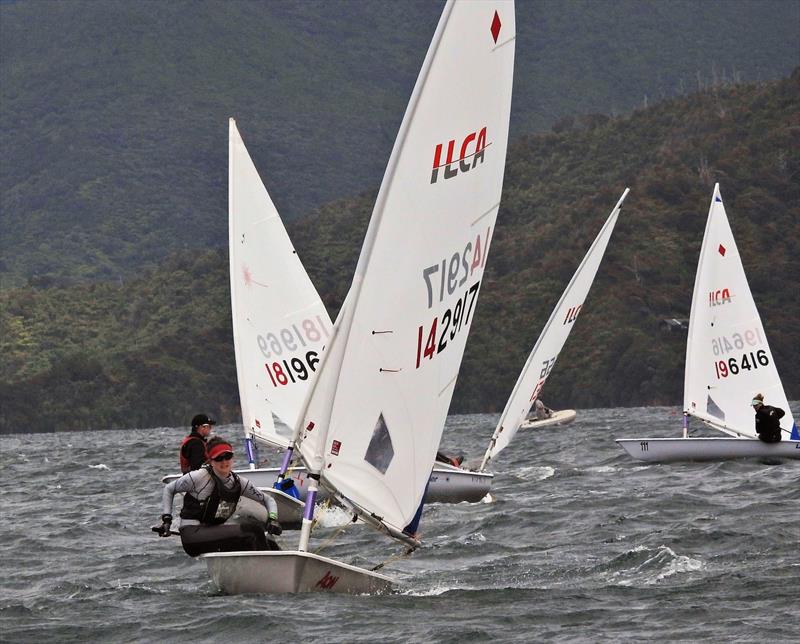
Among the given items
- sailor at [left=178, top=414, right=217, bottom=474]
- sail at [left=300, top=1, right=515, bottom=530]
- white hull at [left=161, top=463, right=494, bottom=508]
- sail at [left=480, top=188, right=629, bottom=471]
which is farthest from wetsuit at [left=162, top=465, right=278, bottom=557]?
sail at [left=480, top=188, right=629, bottom=471]

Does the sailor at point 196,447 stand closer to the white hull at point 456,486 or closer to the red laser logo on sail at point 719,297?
the white hull at point 456,486

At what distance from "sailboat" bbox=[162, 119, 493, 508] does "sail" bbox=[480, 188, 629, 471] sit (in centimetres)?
289

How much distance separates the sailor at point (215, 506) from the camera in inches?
491

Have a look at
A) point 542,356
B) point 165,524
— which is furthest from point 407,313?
point 542,356

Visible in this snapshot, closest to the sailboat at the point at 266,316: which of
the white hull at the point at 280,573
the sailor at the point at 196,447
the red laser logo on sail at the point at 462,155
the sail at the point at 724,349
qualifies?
the sailor at the point at 196,447

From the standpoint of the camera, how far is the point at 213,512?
12.6m

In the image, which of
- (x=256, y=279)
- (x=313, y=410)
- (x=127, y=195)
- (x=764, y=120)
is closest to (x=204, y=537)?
(x=313, y=410)

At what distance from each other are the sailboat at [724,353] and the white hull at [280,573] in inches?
544

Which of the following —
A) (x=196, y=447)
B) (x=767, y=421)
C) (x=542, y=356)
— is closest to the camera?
(x=196, y=447)

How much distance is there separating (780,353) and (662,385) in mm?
6793

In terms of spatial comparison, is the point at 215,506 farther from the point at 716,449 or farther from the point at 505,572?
the point at 716,449

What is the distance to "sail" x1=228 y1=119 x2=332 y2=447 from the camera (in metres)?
22.1

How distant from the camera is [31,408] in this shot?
10600 centimetres

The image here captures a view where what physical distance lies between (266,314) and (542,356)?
397cm
